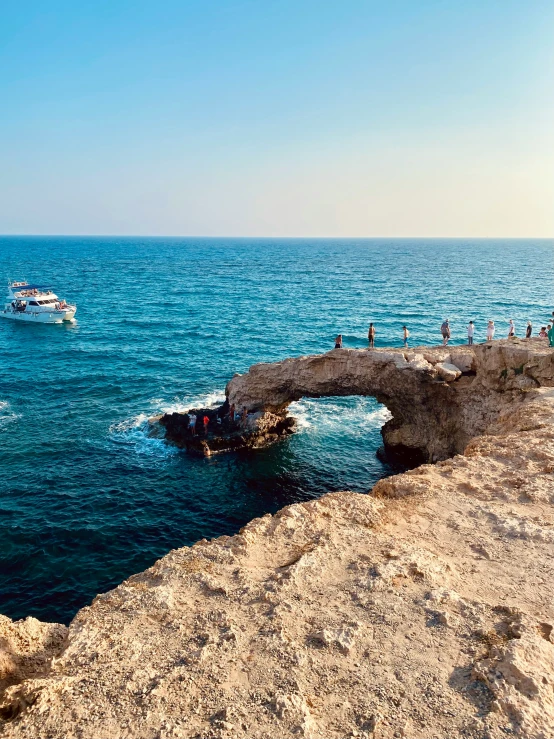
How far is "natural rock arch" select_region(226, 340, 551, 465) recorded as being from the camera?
26047 millimetres

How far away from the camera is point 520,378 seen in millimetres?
25312

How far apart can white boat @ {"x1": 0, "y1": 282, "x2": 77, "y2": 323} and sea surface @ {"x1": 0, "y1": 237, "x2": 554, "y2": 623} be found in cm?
158

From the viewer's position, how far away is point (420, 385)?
1109 inches

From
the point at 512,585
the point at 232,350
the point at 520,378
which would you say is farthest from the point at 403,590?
the point at 232,350

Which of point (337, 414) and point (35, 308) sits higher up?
point (35, 308)

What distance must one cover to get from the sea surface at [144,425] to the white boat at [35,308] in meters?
1.58

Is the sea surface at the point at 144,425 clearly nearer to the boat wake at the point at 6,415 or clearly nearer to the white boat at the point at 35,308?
the boat wake at the point at 6,415

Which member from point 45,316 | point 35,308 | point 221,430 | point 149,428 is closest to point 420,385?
point 221,430

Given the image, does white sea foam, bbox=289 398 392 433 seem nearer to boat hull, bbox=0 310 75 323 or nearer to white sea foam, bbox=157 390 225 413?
white sea foam, bbox=157 390 225 413

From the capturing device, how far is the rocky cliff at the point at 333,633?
808 cm

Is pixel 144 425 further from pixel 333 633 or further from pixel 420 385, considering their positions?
pixel 333 633

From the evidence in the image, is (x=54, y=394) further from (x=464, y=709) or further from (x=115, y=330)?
(x=464, y=709)

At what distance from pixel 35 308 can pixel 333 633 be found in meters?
70.3

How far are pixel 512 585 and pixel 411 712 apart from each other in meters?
4.58
